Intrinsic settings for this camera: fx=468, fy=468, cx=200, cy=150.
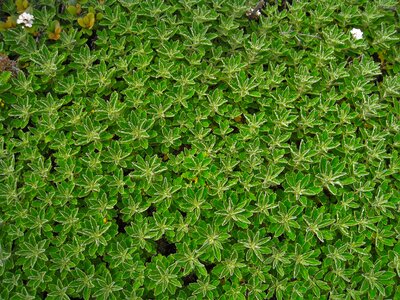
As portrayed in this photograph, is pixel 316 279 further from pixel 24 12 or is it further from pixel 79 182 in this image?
pixel 24 12

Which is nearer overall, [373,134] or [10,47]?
[373,134]

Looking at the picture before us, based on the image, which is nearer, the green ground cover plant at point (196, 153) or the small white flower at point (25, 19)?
the green ground cover plant at point (196, 153)

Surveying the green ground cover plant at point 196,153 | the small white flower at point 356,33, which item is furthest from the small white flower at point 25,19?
the small white flower at point 356,33

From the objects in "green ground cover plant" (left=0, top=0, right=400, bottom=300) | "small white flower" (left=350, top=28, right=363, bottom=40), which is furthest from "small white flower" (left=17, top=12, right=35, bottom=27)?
"small white flower" (left=350, top=28, right=363, bottom=40)

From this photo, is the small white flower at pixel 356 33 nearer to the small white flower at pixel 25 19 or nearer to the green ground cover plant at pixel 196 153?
the green ground cover plant at pixel 196 153

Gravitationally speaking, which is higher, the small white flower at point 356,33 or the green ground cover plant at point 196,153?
the small white flower at point 356,33

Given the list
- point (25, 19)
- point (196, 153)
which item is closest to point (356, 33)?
point (196, 153)

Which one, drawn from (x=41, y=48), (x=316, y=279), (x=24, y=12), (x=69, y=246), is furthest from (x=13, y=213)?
(x=316, y=279)

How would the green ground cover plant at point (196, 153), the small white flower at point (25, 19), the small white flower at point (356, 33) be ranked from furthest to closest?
the small white flower at point (356, 33) → the small white flower at point (25, 19) → the green ground cover plant at point (196, 153)


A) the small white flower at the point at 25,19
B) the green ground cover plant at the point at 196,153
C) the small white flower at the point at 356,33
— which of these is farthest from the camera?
the small white flower at the point at 356,33
